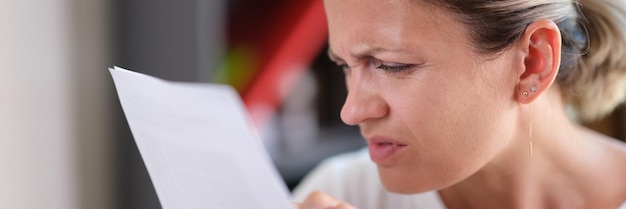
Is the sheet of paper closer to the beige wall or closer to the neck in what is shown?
the neck

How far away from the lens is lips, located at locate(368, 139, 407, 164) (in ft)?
2.79

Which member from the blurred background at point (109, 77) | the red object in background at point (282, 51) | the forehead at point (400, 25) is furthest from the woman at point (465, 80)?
the red object in background at point (282, 51)

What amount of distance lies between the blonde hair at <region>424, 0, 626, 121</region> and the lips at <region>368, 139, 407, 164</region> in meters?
0.14

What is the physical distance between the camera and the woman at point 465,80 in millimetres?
784

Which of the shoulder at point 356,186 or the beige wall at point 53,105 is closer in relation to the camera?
the shoulder at point 356,186

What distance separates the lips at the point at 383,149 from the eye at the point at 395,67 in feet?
0.28

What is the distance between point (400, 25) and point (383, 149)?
16 cm

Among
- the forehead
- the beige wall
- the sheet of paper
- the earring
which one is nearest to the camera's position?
the sheet of paper

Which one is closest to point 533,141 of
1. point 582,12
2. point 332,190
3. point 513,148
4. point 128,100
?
point 513,148

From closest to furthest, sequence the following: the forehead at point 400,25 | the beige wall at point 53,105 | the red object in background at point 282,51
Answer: the forehead at point 400,25 → the beige wall at point 53,105 → the red object in background at point 282,51

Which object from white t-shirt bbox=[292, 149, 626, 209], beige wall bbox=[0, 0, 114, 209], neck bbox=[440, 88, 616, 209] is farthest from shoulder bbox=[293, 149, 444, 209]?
beige wall bbox=[0, 0, 114, 209]

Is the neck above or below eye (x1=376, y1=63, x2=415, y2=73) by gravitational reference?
below

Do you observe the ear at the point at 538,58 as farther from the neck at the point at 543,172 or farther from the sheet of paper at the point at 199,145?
the sheet of paper at the point at 199,145

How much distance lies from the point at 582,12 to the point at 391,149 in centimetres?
28
